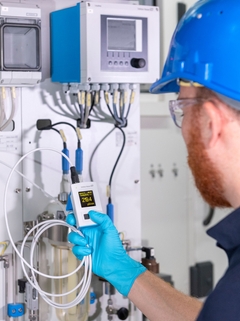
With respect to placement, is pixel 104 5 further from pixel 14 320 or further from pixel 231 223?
pixel 14 320

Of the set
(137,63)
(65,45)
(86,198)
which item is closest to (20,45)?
(65,45)

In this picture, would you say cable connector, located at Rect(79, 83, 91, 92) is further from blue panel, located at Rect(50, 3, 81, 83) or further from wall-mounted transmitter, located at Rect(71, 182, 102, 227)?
wall-mounted transmitter, located at Rect(71, 182, 102, 227)

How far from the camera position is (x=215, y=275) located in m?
3.29

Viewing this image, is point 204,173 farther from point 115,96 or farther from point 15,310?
point 15,310

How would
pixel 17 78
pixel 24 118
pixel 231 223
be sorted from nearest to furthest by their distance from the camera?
pixel 231 223, pixel 17 78, pixel 24 118

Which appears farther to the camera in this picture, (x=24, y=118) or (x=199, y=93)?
(x=24, y=118)

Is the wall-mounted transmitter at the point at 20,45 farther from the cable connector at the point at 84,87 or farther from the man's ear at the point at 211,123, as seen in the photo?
the man's ear at the point at 211,123

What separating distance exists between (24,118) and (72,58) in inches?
10.0

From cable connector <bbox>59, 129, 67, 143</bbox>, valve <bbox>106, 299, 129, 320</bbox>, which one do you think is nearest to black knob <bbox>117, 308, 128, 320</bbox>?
valve <bbox>106, 299, 129, 320</bbox>

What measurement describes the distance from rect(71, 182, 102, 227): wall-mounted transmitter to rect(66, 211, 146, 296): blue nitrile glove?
26mm

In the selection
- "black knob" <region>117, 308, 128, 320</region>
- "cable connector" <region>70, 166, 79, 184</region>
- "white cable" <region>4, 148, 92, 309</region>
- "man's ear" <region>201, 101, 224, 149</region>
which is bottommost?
"black knob" <region>117, 308, 128, 320</region>

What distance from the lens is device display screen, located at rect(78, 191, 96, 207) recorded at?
1.86m

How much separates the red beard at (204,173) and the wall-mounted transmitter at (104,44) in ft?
1.99

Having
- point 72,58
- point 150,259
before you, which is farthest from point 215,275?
point 72,58
